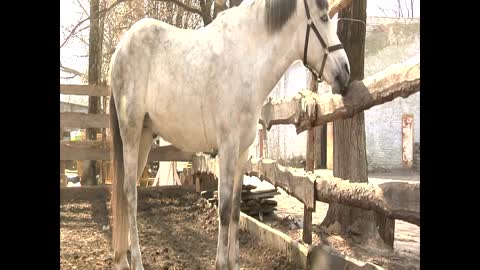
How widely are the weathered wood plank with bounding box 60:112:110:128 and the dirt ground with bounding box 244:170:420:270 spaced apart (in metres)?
1.45

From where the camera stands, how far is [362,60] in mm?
2699

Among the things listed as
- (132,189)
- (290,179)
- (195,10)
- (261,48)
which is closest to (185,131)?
(132,189)

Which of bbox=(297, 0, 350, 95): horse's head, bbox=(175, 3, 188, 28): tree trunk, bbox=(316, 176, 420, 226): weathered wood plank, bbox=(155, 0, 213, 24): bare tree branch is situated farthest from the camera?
bbox=(175, 3, 188, 28): tree trunk

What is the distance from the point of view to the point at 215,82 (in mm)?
1944

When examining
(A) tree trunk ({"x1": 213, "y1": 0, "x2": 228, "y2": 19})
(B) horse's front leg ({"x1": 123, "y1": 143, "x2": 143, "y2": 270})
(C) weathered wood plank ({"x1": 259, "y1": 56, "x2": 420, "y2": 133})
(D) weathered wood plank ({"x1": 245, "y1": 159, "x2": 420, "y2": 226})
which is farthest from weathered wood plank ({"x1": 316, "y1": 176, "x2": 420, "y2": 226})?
(A) tree trunk ({"x1": 213, "y1": 0, "x2": 228, "y2": 19})

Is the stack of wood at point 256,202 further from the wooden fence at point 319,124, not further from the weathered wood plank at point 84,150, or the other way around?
the weathered wood plank at point 84,150

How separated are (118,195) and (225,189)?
2.08 ft

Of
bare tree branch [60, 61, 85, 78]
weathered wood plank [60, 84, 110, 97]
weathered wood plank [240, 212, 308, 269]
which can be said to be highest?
bare tree branch [60, 61, 85, 78]

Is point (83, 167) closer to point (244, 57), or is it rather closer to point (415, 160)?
point (244, 57)

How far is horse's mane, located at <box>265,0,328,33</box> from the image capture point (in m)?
1.92

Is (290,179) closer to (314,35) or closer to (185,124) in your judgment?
(185,124)

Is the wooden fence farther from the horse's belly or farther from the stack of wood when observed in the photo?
the horse's belly
